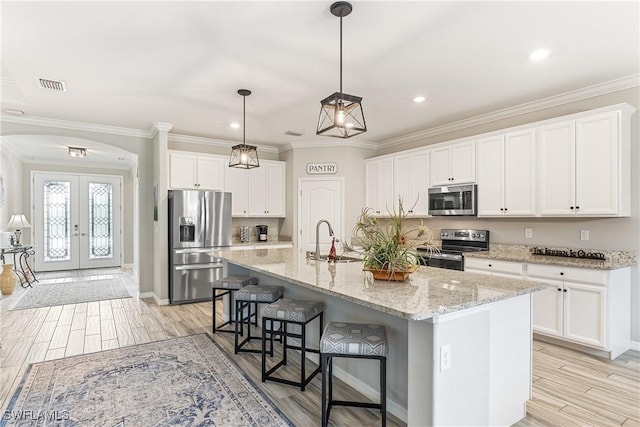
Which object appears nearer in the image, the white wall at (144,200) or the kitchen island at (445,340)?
the kitchen island at (445,340)

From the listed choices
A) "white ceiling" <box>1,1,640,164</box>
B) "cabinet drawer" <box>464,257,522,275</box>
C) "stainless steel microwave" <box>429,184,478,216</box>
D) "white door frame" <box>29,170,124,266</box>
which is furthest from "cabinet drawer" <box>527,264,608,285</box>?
"white door frame" <box>29,170,124,266</box>

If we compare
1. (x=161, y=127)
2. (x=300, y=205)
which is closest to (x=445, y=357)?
(x=300, y=205)

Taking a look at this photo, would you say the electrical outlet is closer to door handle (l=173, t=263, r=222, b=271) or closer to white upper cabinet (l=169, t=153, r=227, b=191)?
door handle (l=173, t=263, r=222, b=271)

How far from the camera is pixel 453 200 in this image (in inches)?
184

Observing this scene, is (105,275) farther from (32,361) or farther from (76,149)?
(32,361)

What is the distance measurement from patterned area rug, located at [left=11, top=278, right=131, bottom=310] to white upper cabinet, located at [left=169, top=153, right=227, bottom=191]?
6.85ft

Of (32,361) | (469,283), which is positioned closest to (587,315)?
(469,283)

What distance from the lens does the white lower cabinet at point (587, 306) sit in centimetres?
316

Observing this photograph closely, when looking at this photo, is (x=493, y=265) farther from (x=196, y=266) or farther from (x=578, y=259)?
(x=196, y=266)

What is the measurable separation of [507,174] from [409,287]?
2.80 meters

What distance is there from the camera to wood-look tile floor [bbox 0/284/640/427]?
230 cm

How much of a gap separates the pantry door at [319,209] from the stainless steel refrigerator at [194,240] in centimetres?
137

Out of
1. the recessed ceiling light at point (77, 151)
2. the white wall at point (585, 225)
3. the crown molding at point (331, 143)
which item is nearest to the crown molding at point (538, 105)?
the white wall at point (585, 225)

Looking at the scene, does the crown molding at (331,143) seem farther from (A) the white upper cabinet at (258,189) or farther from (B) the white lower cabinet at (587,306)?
(B) the white lower cabinet at (587,306)
